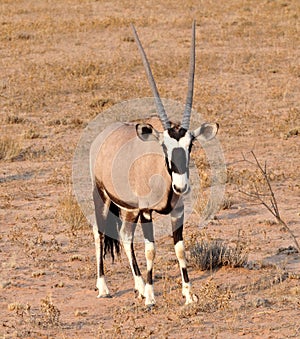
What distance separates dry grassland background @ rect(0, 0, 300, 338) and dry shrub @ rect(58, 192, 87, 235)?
2 centimetres

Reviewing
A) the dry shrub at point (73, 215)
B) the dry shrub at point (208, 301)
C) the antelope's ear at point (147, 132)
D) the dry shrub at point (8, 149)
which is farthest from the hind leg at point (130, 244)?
the dry shrub at point (8, 149)

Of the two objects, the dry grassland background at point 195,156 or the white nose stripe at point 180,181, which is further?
the dry grassland background at point 195,156

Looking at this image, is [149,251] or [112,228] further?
[112,228]

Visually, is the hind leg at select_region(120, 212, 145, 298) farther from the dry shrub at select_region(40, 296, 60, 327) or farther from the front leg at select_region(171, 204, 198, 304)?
the dry shrub at select_region(40, 296, 60, 327)

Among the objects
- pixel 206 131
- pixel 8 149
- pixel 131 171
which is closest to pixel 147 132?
pixel 206 131

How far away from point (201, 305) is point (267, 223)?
9.48 ft

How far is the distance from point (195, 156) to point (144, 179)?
235 inches

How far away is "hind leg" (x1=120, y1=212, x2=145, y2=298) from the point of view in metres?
6.99

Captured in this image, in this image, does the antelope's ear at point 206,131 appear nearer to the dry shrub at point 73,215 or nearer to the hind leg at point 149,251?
the hind leg at point 149,251

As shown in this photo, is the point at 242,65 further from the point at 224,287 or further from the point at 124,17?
the point at 224,287

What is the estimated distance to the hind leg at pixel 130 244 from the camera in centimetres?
699

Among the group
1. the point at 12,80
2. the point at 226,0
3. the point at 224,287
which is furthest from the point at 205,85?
the point at 226,0

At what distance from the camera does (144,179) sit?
6.66 metres

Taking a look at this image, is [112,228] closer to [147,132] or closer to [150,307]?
[150,307]
